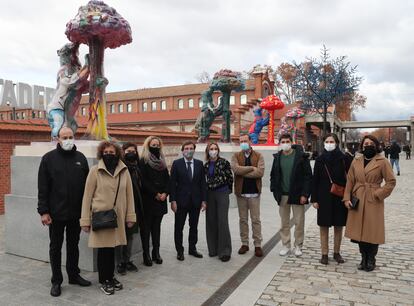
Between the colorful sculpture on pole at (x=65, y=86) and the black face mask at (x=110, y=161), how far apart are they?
6.88ft

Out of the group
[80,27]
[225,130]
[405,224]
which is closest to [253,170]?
[80,27]

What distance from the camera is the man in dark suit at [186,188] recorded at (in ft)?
18.1

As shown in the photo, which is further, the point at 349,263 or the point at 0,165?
the point at 0,165

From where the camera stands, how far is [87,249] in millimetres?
4957

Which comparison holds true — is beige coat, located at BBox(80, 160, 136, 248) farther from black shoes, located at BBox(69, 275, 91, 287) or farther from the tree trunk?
the tree trunk

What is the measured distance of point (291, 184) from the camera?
576cm

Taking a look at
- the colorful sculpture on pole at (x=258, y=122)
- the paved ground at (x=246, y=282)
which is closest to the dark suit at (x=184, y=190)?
the paved ground at (x=246, y=282)

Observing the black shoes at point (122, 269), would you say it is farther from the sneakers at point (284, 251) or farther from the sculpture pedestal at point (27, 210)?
the sneakers at point (284, 251)

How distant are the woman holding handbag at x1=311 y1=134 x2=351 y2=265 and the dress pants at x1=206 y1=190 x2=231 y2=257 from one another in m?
1.48

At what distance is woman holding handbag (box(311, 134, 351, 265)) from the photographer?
216 inches

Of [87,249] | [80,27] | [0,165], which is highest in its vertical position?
[80,27]

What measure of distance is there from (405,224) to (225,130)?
6.04 metres

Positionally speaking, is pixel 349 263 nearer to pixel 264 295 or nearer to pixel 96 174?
pixel 264 295

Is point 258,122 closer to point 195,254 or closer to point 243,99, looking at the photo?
point 195,254
